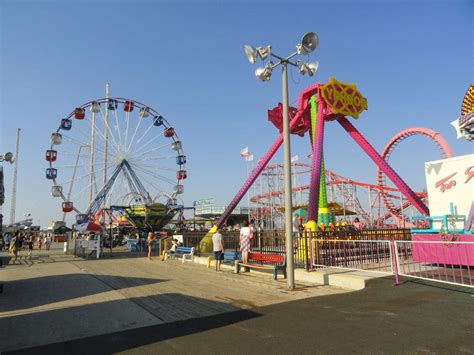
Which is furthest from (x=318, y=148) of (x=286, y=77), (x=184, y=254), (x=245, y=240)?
(x=286, y=77)

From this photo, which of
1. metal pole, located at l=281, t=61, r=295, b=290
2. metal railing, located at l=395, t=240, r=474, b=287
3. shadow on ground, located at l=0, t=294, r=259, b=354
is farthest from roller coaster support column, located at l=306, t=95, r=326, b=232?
shadow on ground, located at l=0, t=294, r=259, b=354

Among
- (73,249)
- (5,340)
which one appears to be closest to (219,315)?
(5,340)

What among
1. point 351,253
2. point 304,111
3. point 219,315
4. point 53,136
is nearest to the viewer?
point 219,315

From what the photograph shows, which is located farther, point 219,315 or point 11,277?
point 11,277

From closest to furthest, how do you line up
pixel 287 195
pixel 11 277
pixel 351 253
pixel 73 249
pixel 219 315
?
pixel 219 315 < pixel 287 195 < pixel 351 253 < pixel 11 277 < pixel 73 249

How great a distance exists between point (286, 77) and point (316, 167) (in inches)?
360

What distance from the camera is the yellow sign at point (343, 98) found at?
18969 millimetres

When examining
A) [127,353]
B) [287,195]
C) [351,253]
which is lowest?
[127,353]

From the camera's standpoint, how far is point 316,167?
17750 mm

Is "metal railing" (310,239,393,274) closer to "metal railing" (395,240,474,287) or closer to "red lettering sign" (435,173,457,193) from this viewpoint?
"metal railing" (395,240,474,287)

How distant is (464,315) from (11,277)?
13.5 meters

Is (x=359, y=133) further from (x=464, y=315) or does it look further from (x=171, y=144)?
(x=171, y=144)

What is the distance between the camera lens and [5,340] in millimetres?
5047

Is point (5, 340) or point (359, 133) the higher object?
point (359, 133)
